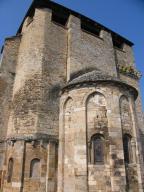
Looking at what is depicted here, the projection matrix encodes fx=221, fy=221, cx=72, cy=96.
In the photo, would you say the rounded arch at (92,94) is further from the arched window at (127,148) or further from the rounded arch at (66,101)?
the arched window at (127,148)

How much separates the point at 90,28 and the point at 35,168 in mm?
12096

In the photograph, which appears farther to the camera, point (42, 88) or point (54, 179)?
point (42, 88)

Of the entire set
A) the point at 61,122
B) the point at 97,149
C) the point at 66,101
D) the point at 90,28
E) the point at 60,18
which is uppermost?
the point at 90,28

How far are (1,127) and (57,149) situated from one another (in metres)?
3.50

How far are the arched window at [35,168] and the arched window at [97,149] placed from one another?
Answer: 266 cm

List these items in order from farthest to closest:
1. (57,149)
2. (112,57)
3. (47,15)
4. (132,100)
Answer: (112,57)
(47,15)
(132,100)
(57,149)

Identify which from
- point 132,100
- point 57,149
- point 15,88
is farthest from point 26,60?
point 132,100

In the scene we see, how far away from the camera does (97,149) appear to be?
1041cm

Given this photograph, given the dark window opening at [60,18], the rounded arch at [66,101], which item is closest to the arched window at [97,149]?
the rounded arch at [66,101]

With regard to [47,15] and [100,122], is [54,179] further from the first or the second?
[47,15]

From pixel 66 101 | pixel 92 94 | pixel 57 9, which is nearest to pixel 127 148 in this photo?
pixel 92 94

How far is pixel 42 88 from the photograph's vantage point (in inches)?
489

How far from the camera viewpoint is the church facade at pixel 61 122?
1007 centimetres

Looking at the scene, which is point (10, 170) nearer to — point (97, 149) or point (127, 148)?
point (97, 149)
